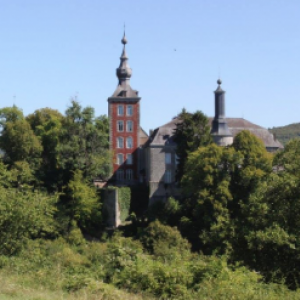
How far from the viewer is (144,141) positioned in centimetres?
5503

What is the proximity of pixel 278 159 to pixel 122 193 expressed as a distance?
23.9m

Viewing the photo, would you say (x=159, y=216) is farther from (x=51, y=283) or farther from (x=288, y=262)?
(x=51, y=283)

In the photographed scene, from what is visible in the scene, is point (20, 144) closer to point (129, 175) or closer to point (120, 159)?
point (120, 159)

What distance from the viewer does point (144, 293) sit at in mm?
14758

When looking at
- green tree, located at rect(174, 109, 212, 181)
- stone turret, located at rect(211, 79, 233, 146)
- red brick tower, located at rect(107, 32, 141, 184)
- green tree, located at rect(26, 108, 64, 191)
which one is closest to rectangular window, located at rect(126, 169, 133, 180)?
red brick tower, located at rect(107, 32, 141, 184)

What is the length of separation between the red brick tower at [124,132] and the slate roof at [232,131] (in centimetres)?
169

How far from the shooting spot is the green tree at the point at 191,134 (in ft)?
148

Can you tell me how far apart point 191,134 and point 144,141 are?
409 inches

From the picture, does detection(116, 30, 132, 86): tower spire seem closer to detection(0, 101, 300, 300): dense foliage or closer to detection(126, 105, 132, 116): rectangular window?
detection(126, 105, 132, 116): rectangular window

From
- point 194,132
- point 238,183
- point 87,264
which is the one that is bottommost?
point 87,264

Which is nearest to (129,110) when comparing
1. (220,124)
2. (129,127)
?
(129,127)

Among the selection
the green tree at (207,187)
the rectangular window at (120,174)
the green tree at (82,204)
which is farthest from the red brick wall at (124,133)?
the green tree at (207,187)

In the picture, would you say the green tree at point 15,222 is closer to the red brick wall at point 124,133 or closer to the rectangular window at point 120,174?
the rectangular window at point 120,174

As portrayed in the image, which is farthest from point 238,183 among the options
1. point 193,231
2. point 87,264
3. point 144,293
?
point 144,293
